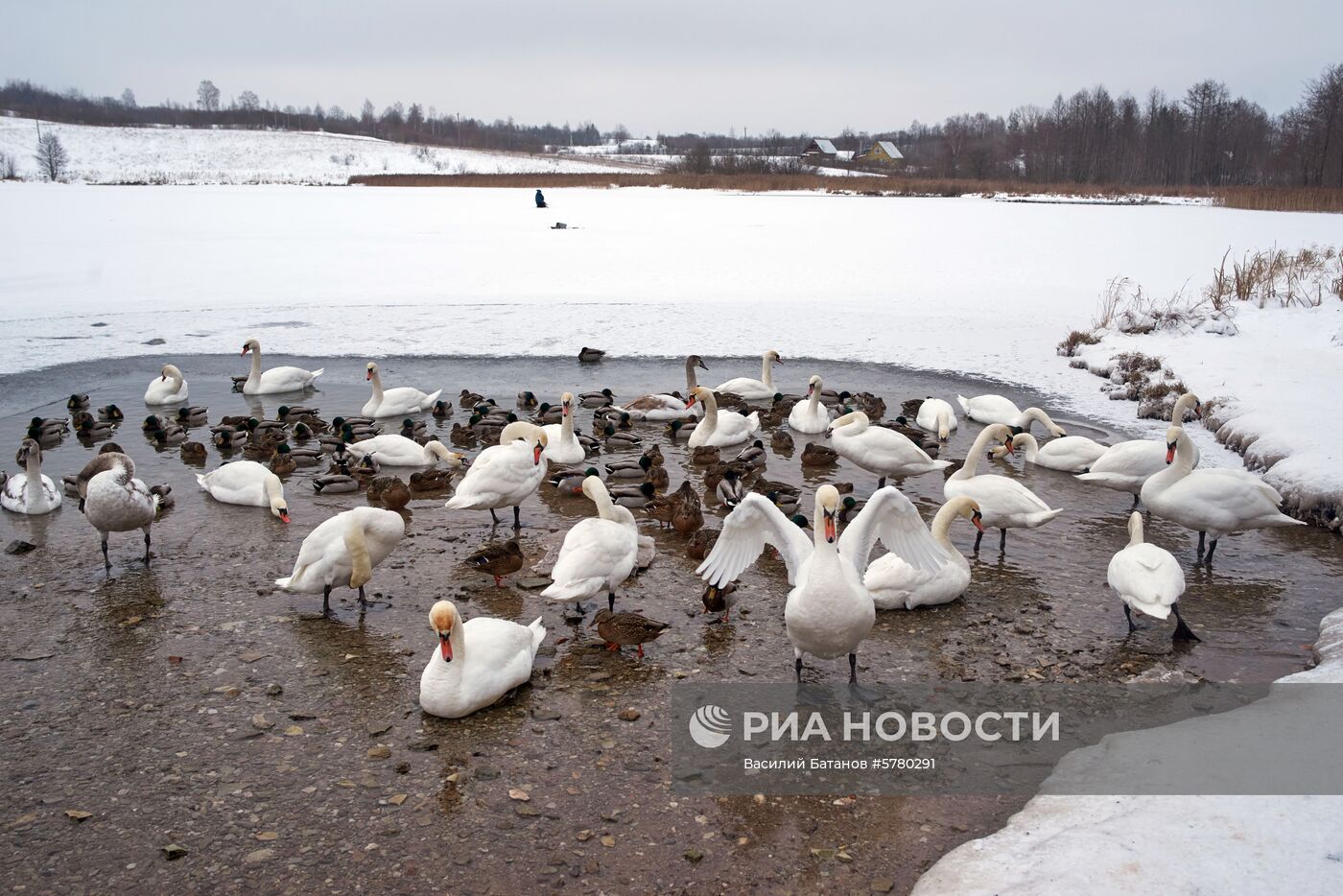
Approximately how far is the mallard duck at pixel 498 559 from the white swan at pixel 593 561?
2.10ft

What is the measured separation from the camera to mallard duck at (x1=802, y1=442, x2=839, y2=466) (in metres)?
10.8

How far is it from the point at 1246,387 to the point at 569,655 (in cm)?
1034

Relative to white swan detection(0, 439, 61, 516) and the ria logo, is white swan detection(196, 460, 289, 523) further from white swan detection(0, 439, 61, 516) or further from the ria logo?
the ria logo

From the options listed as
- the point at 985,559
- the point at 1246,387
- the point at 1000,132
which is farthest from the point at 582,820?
the point at 1000,132

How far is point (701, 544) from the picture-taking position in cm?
779

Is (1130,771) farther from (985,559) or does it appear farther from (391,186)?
(391,186)

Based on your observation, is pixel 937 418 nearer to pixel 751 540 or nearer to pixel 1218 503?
pixel 1218 503

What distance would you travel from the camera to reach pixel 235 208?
4369 cm

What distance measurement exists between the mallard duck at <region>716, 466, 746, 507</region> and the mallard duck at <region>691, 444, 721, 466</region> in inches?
59.6

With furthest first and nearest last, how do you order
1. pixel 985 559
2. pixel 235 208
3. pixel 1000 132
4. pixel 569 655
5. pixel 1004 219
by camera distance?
pixel 1000 132 < pixel 235 208 < pixel 1004 219 < pixel 985 559 < pixel 569 655

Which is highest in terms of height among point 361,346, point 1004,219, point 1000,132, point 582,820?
point 1000,132

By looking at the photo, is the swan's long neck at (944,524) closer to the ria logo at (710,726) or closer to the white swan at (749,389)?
the ria logo at (710,726)

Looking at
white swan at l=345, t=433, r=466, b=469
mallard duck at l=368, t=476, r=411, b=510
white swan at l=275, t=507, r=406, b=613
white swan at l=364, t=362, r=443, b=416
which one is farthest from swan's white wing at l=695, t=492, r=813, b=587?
white swan at l=364, t=362, r=443, b=416

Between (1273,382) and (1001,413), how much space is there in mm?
3716
